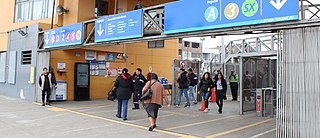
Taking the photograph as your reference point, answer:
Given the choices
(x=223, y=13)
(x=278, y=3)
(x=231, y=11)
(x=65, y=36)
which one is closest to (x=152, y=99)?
(x=223, y=13)

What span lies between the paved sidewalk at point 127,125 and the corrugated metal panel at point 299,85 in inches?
64.6

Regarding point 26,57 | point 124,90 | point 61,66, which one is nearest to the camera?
point 124,90

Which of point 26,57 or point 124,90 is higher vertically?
point 26,57

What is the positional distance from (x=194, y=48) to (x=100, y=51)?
59.7 m

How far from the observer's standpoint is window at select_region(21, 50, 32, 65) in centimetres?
1395

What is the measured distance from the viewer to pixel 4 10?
1909 cm

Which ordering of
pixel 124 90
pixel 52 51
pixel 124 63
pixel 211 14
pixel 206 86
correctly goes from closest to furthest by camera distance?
pixel 211 14 < pixel 124 90 < pixel 206 86 < pixel 52 51 < pixel 124 63

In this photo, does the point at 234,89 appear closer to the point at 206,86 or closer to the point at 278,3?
the point at 206,86

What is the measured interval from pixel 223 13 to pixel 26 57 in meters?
11.8

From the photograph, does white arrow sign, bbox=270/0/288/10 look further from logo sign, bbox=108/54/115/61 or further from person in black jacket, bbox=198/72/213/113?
logo sign, bbox=108/54/115/61

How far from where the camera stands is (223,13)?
5.87m

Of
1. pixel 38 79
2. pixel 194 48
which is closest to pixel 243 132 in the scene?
pixel 38 79

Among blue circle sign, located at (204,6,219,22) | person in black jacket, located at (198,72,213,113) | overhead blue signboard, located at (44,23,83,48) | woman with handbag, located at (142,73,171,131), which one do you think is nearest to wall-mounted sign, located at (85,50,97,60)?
overhead blue signboard, located at (44,23,83,48)

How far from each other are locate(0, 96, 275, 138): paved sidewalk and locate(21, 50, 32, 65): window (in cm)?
434
